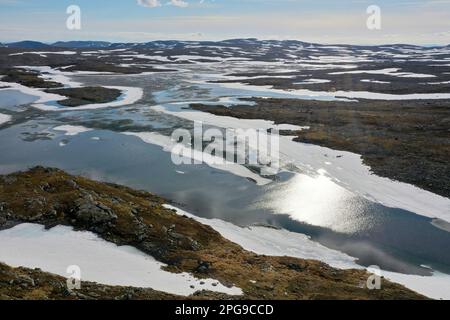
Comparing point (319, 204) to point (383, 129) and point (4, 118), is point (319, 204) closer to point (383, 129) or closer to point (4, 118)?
point (383, 129)

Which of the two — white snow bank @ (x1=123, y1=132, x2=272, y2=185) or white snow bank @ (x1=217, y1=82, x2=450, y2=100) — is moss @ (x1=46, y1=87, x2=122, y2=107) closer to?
white snow bank @ (x1=123, y1=132, x2=272, y2=185)

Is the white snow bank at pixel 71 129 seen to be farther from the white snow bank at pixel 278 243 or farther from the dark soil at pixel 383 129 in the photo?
the white snow bank at pixel 278 243

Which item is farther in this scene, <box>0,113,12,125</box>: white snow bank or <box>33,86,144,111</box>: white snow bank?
<box>33,86,144,111</box>: white snow bank

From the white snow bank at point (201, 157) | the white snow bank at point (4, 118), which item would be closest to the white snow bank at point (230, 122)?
the white snow bank at point (201, 157)

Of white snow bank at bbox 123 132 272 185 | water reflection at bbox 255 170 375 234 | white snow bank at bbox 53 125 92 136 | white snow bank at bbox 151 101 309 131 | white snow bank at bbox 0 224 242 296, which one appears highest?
white snow bank at bbox 151 101 309 131

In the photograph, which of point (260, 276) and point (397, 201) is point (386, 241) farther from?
point (260, 276)

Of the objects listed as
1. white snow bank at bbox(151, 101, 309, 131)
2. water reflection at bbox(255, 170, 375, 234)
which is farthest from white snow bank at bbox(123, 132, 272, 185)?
white snow bank at bbox(151, 101, 309, 131)

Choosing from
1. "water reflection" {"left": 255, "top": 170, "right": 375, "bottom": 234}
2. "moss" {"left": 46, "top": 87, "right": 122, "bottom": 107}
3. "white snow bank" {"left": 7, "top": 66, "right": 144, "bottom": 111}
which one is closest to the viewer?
"water reflection" {"left": 255, "top": 170, "right": 375, "bottom": 234}
